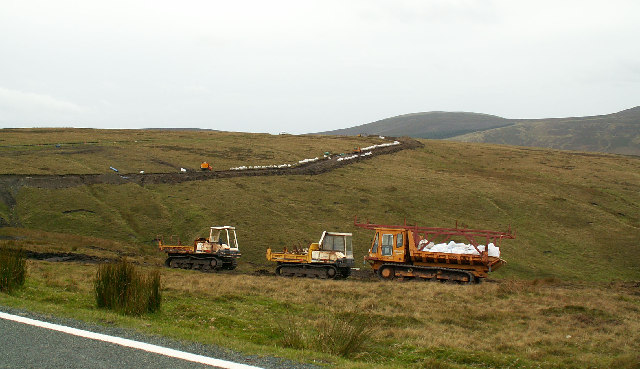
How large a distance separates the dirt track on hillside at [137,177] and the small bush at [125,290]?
4164cm

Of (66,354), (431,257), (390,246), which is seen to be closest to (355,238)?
(390,246)

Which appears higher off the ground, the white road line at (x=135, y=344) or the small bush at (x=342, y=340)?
the white road line at (x=135, y=344)

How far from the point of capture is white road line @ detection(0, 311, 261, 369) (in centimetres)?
847

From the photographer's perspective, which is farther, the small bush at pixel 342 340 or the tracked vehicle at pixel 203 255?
the tracked vehicle at pixel 203 255

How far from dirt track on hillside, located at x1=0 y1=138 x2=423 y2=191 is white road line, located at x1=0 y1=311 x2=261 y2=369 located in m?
44.7

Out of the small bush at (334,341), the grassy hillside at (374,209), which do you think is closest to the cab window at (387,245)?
the grassy hillside at (374,209)

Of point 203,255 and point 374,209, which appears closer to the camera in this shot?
point 203,255

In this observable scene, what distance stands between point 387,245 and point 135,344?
82.8ft

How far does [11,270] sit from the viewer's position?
49.6 feet

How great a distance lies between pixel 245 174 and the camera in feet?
217

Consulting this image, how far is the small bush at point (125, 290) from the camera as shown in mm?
13523

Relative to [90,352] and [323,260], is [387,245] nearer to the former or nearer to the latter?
[323,260]

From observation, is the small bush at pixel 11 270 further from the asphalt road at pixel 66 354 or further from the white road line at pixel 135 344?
the asphalt road at pixel 66 354

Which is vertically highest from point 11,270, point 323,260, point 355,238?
point 11,270
